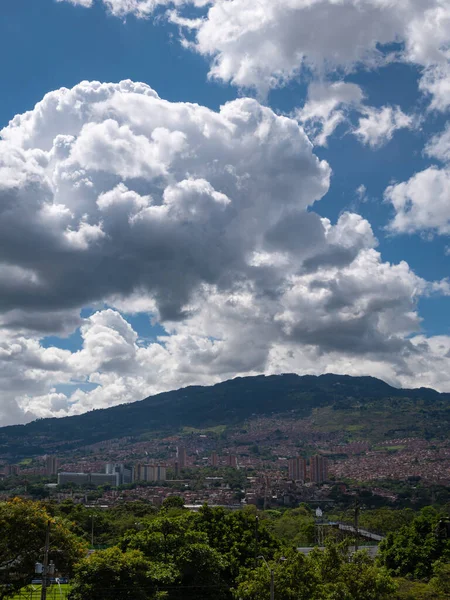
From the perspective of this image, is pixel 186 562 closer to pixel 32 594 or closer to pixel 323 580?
pixel 323 580

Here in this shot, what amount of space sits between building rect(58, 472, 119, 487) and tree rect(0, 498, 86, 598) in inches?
5978

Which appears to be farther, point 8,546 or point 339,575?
point 8,546

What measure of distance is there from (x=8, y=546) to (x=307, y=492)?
12731 cm

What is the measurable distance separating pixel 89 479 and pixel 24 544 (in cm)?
16618

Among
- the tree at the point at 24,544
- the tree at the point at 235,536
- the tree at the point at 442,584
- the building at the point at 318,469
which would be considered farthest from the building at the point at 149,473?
the tree at the point at 24,544

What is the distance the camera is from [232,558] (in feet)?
103

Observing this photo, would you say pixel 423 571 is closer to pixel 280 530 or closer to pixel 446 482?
pixel 280 530

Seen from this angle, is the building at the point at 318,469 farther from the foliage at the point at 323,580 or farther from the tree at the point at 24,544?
the foliage at the point at 323,580

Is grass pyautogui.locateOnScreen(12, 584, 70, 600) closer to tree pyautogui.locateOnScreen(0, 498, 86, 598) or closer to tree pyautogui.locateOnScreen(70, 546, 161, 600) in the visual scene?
tree pyautogui.locateOnScreen(0, 498, 86, 598)

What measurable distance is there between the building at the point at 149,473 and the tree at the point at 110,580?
16875cm

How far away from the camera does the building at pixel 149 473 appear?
190 meters

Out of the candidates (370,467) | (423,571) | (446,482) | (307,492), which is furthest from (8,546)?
(370,467)

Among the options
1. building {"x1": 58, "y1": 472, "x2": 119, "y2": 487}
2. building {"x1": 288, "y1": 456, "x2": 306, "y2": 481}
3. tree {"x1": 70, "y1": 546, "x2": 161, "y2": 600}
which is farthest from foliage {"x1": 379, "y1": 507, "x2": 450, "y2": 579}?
building {"x1": 288, "y1": 456, "x2": 306, "y2": 481}

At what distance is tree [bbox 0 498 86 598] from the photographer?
1065 inches
